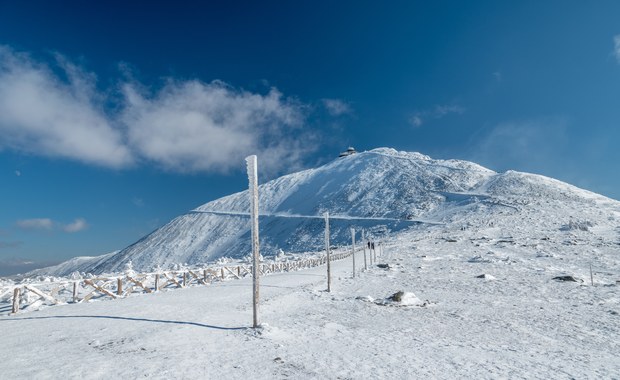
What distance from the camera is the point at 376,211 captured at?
454 ft

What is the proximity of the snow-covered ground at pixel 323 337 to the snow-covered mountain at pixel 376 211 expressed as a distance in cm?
6329

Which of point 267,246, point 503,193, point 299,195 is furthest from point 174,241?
point 503,193

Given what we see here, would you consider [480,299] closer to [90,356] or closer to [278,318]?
[278,318]

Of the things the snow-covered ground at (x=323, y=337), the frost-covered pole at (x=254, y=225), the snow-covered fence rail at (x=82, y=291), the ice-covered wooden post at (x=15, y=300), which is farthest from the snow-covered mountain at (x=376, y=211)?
the ice-covered wooden post at (x=15, y=300)

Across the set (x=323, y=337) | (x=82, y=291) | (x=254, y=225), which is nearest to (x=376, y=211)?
(x=82, y=291)

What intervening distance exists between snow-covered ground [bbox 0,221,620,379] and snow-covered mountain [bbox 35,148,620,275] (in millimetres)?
63285

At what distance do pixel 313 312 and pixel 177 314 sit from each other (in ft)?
15.0

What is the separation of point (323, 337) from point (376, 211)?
433ft

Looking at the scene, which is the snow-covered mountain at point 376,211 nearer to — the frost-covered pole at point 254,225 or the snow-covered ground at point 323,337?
the snow-covered ground at point 323,337

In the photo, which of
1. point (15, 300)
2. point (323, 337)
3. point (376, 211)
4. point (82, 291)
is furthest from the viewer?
point (376, 211)

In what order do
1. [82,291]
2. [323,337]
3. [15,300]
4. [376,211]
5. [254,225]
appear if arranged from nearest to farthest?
[323,337], [254,225], [15,300], [82,291], [376,211]

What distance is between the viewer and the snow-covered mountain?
92.7 metres

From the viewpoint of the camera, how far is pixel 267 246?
129 metres

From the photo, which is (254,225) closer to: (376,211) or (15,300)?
(15,300)
